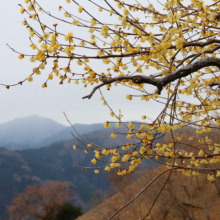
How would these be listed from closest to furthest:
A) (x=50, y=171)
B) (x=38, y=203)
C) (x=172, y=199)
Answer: (x=172, y=199) < (x=38, y=203) < (x=50, y=171)

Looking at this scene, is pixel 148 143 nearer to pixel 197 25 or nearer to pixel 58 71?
pixel 58 71

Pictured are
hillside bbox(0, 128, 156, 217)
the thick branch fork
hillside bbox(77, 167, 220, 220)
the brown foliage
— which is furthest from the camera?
hillside bbox(0, 128, 156, 217)

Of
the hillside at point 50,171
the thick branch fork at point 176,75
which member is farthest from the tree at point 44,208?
the hillside at point 50,171

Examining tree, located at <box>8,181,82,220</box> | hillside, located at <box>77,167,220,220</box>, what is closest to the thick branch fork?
hillside, located at <box>77,167,220,220</box>

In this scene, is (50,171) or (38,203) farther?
(50,171)

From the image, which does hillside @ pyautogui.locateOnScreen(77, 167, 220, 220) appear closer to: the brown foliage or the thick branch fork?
the brown foliage

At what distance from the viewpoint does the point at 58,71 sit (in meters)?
2.61

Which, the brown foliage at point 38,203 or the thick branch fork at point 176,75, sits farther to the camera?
the brown foliage at point 38,203

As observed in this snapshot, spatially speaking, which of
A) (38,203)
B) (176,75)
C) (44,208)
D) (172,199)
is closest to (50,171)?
(38,203)

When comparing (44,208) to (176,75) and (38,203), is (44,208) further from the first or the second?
(176,75)

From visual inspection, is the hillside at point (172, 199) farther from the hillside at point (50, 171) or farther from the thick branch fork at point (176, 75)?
the hillside at point (50, 171)

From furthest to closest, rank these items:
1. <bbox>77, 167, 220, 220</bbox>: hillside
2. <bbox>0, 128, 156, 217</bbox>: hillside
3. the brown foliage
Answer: <bbox>0, 128, 156, 217</bbox>: hillside, the brown foliage, <bbox>77, 167, 220, 220</bbox>: hillside

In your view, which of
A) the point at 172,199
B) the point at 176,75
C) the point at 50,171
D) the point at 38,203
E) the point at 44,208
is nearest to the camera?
the point at 176,75

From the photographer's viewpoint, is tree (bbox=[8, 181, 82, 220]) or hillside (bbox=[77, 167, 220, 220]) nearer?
hillside (bbox=[77, 167, 220, 220])
